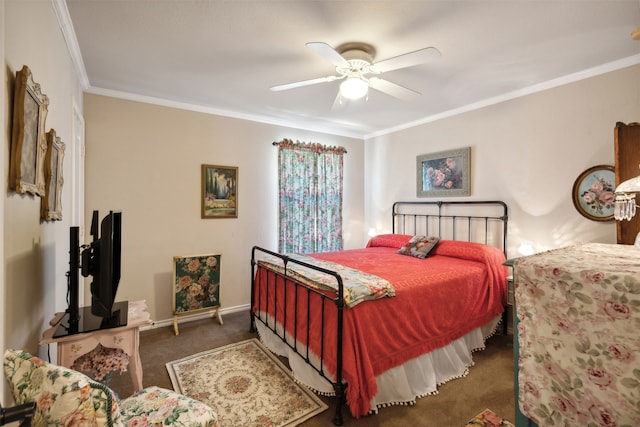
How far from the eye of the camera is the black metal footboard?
1887mm

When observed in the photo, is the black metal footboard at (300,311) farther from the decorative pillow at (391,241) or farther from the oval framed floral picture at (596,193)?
the oval framed floral picture at (596,193)

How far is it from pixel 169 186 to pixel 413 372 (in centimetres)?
313

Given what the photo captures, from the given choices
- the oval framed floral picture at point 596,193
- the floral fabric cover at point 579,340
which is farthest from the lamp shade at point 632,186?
the oval framed floral picture at point 596,193

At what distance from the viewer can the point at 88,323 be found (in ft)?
5.48

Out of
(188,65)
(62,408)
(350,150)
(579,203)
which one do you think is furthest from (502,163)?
(62,408)

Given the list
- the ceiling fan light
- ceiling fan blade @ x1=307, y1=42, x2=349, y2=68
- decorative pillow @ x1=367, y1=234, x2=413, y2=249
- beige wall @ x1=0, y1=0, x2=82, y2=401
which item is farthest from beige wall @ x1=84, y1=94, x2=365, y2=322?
ceiling fan blade @ x1=307, y1=42, x2=349, y2=68

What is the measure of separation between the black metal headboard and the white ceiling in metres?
1.26

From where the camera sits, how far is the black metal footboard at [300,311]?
6.19 feet

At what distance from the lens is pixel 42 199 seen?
1566mm

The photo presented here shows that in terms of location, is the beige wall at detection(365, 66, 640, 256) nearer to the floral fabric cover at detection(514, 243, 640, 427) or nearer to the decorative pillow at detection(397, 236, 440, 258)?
the decorative pillow at detection(397, 236, 440, 258)

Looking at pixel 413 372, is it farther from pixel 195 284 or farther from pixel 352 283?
pixel 195 284

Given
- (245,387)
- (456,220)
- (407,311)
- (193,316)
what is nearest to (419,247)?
(456,220)

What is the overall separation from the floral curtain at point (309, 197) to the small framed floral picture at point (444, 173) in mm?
1236

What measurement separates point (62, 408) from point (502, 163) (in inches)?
154
